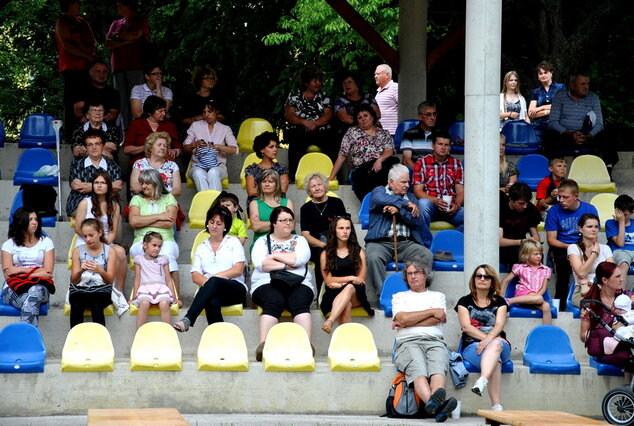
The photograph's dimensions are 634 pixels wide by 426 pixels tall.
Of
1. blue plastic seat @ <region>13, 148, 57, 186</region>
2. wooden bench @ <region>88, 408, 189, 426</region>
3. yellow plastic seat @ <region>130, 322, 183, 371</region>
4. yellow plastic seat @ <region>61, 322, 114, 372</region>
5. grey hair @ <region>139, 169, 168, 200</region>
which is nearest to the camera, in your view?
wooden bench @ <region>88, 408, 189, 426</region>

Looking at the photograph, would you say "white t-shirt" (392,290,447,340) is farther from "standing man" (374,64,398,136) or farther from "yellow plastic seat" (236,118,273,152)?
"standing man" (374,64,398,136)

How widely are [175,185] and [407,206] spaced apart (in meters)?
2.29

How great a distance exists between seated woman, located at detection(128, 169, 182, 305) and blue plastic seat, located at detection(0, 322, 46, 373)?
1555mm

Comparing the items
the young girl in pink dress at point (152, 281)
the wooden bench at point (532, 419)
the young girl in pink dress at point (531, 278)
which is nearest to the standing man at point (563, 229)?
the young girl in pink dress at point (531, 278)

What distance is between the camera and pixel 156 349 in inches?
431

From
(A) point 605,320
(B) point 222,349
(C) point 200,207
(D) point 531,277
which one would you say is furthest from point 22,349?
(A) point 605,320

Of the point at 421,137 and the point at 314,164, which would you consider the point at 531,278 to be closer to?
the point at 421,137

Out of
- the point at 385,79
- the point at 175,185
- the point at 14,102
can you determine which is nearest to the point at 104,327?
the point at 175,185

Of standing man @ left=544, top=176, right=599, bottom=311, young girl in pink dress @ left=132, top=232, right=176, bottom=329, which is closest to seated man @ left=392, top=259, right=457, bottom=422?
standing man @ left=544, top=176, right=599, bottom=311

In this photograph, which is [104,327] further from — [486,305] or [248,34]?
[248,34]

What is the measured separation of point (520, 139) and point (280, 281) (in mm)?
5254

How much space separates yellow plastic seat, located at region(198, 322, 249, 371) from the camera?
1090 centimetres

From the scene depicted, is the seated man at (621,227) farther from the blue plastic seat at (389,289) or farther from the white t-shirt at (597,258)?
the blue plastic seat at (389,289)

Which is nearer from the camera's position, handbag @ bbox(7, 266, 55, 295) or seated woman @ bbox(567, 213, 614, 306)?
handbag @ bbox(7, 266, 55, 295)
